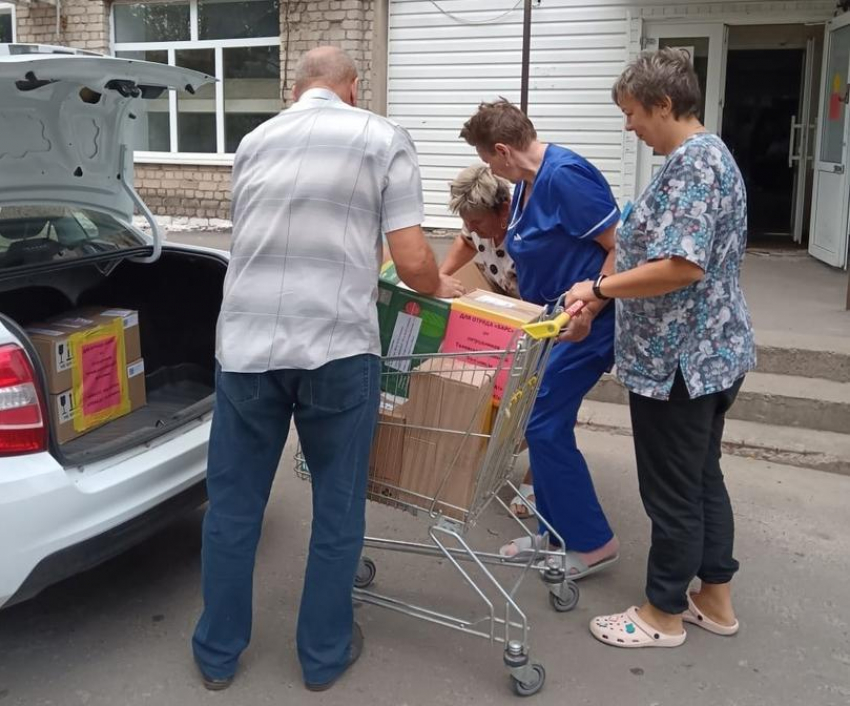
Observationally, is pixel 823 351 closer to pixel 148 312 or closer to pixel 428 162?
pixel 148 312

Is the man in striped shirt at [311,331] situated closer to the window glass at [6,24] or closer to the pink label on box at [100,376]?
the pink label on box at [100,376]

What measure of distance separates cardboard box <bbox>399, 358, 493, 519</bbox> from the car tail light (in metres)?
1.07

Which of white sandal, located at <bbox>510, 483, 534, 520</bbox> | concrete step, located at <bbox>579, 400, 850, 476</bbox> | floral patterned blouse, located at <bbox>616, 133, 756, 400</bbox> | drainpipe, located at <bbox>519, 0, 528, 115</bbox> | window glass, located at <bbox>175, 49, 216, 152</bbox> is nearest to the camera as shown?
floral patterned blouse, located at <bbox>616, 133, 756, 400</bbox>

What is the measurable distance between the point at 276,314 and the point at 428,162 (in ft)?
27.0

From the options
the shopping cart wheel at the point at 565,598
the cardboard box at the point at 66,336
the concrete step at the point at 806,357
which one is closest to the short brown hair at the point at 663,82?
the shopping cart wheel at the point at 565,598

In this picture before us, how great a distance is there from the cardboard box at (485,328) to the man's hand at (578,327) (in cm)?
A: 20

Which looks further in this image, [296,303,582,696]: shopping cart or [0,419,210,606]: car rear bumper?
[296,303,582,696]: shopping cart

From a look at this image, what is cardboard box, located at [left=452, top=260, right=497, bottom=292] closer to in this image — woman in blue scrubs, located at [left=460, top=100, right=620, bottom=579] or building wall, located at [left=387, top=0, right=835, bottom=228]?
woman in blue scrubs, located at [left=460, top=100, right=620, bottom=579]

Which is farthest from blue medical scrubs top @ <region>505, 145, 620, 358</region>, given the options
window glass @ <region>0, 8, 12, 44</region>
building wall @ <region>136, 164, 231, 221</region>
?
window glass @ <region>0, 8, 12, 44</region>

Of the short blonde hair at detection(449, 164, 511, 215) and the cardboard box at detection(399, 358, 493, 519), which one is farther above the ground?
the short blonde hair at detection(449, 164, 511, 215)

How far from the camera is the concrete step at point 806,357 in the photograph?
207 inches

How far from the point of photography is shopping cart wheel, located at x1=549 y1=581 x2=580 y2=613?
329 cm

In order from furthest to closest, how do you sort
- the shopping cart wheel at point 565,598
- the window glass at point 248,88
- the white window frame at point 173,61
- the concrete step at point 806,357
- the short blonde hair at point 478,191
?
the white window frame at point 173,61 < the window glass at point 248,88 < the concrete step at point 806,357 < the short blonde hair at point 478,191 < the shopping cart wheel at point 565,598

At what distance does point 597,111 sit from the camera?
377 inches
